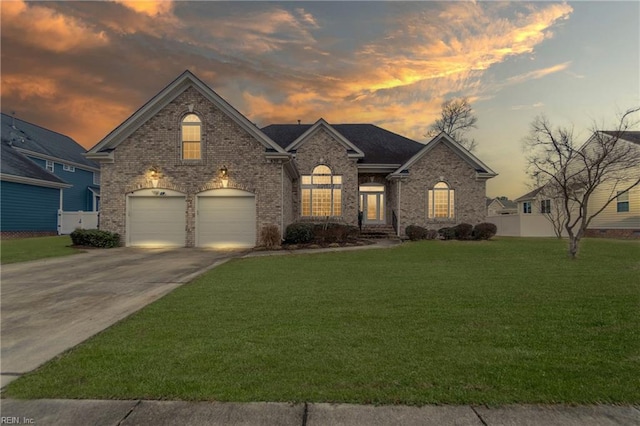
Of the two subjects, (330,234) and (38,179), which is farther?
(38,179)

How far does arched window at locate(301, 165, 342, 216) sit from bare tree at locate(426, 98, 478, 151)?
21420mm

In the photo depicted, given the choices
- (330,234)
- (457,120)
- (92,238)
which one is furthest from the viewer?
(457,120)

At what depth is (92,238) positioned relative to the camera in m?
16.5

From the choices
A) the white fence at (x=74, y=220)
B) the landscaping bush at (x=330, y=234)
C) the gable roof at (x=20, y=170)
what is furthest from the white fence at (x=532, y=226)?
the gable roof at (x=20, y=170)

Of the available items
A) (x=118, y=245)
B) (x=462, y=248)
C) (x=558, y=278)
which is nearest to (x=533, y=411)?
(x=558, y=278)

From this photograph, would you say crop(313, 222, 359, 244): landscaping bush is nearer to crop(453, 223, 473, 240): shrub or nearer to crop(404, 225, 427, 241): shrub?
crop(404, 225, 427, 241): shrub

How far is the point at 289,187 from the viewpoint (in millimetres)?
20859

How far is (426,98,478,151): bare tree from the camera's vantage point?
124ft

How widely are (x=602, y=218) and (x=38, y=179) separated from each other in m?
43.1

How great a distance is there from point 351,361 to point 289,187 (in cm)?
1746

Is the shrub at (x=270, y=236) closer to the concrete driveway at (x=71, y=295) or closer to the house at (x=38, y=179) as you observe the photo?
the concrete driveway at (x=71, y=295)

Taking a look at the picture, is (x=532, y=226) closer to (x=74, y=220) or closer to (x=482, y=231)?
(x=482, y=231)

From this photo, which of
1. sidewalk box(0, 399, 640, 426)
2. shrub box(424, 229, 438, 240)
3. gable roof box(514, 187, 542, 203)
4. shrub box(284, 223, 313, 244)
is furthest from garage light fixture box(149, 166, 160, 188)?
gable roof box(514, 187, 542, 203)

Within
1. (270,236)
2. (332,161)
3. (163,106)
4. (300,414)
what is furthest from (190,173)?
(300,414)
